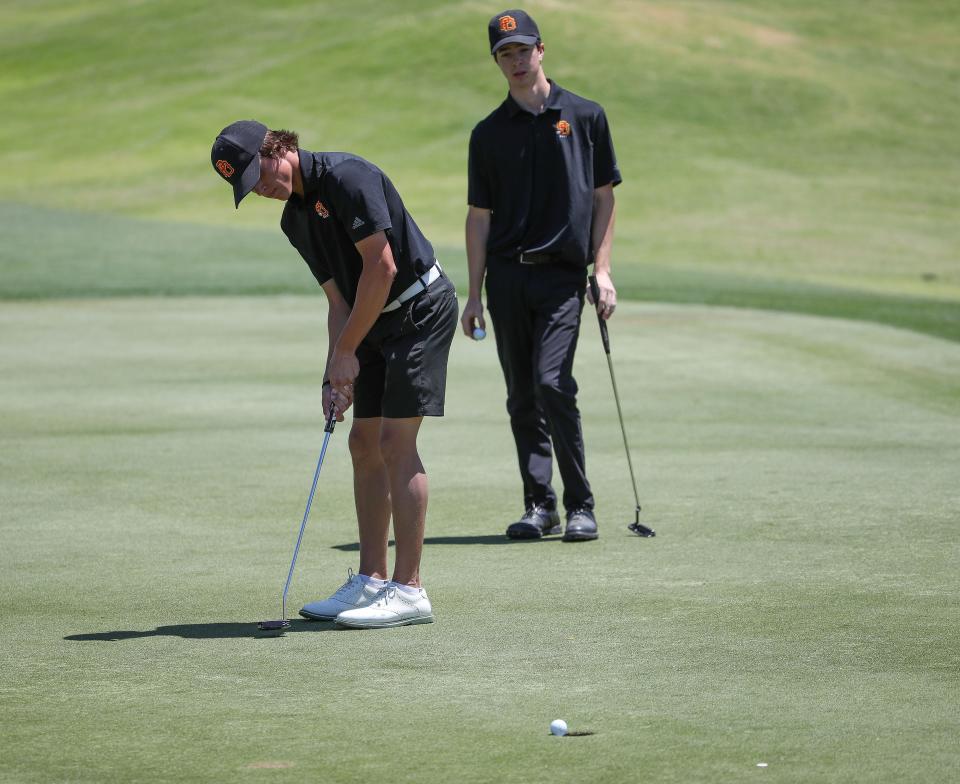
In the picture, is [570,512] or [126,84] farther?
[126,84]

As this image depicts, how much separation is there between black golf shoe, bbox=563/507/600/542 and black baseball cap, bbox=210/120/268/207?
2.60m

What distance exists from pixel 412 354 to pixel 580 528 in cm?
176

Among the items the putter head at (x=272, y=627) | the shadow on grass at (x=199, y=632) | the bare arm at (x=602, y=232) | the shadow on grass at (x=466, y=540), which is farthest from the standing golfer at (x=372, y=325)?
the bare arm at (x=602, y=232)

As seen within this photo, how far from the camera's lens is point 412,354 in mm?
6297

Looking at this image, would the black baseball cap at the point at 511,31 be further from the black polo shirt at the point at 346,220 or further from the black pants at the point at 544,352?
the black polo shirt at the point at 346,220

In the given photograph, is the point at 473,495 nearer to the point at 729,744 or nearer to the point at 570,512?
the point at 570,512

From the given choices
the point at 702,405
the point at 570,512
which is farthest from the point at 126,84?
the point at 570,512

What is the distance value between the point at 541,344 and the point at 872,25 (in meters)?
52.1

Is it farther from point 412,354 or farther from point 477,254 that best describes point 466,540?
point 412,354

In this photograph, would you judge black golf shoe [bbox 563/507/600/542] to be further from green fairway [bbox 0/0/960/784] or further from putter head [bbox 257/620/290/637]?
putter head [bbox 257/620/290/637]

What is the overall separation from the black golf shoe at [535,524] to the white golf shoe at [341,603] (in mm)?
1671

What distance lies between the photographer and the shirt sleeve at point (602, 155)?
8.12 metres

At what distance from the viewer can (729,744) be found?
4523mm

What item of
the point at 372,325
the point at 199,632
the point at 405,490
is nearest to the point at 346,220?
the point at 372,325
